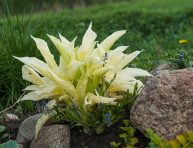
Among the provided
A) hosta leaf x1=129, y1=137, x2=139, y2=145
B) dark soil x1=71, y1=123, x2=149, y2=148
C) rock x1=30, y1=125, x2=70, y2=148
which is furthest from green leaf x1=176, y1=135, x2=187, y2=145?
rock x1=30, y1=125, x2=70, y2=148

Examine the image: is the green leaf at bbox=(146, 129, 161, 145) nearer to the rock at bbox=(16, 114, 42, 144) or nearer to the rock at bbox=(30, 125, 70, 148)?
the rock at bbox=(30, 125, 70, 148)

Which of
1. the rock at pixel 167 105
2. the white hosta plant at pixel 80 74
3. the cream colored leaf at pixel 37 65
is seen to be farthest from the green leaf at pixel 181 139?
the cream colored leaf at pixel 37 65

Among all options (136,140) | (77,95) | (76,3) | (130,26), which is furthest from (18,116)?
(76,3)

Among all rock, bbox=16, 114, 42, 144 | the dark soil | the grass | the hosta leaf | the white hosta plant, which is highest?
the white hosta plant

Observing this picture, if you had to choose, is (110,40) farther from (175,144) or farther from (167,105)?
(175,144)

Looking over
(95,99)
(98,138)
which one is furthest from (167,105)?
(98,138)

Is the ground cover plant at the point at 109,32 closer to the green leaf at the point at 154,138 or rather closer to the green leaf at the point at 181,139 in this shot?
the green leaf at the point at 154,138

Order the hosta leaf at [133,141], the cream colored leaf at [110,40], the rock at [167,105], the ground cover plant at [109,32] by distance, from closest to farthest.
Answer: the rock at [167,105] → the hosta leaf at [133,141] → the cream colored leaf at [110,40] → the ground cover plant at [109,32]
